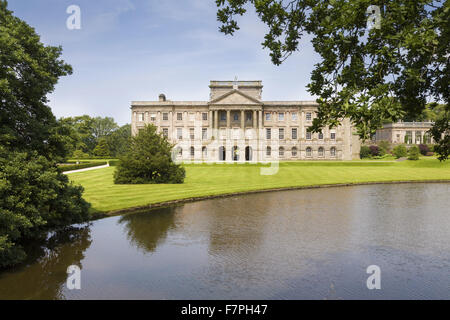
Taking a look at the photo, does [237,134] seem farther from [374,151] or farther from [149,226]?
[149,226]

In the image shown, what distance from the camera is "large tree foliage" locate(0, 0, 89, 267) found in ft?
27.2

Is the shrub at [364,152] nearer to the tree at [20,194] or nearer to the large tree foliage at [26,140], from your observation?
the large tree foliage at [26,140]

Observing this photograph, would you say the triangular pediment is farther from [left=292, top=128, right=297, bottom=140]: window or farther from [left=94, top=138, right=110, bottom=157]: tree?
[left=94, top=138, right=110, bottom=157]: tree

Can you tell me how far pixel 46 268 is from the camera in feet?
28.7

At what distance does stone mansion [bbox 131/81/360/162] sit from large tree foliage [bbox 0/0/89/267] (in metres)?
56.9

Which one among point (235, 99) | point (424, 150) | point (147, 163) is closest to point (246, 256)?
point (147, 163)

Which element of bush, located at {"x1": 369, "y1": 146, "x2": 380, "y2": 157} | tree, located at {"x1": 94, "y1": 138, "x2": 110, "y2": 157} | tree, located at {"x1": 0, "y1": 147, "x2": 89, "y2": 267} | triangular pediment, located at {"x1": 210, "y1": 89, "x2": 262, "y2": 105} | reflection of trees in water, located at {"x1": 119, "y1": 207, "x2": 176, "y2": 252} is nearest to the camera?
tree, located at {"x1": 0, "y1": 147, "x2": 89, "y2": 267}

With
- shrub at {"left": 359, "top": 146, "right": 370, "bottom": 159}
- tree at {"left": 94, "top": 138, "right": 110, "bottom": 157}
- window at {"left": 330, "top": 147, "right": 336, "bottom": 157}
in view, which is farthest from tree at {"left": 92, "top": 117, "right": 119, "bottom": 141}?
shrub at {"left": 359, "top": 146, "right": 370, "bottom": 159}

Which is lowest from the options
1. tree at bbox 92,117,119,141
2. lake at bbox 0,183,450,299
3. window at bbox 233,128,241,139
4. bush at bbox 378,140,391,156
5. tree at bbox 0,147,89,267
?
lake at bbox 0,183,450,299

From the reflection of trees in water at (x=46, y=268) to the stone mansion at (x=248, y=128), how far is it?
2216 inches

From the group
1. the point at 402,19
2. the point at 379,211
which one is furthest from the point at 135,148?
the point at 402,19

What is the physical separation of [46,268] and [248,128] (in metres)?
60.9

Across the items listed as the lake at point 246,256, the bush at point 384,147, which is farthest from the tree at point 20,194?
the bush at point 384,147
